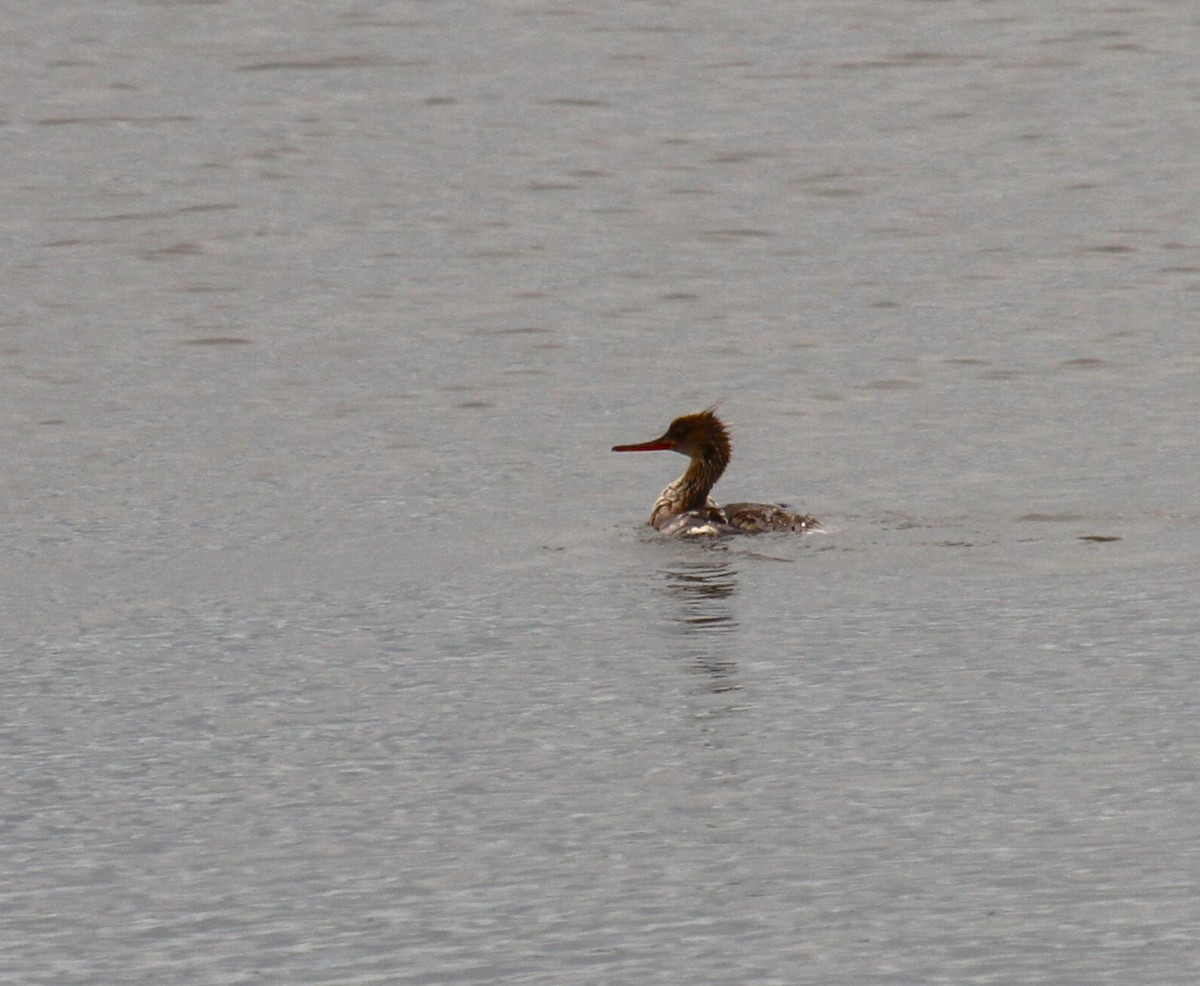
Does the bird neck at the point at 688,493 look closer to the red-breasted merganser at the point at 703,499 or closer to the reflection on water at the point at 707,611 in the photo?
the red-breasted merganser at the point at 703,499

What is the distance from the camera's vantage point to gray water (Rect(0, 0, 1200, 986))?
859 cm

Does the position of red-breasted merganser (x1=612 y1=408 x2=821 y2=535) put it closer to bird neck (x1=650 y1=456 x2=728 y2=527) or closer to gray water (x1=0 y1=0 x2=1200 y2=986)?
bird neck (x1=650 y1=456 x2=728 y2=527)

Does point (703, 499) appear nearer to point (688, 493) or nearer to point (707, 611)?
point (688, 493)

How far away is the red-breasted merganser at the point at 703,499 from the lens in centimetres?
1497

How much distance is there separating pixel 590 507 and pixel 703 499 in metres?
0.70

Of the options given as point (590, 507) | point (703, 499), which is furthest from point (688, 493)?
point (590, 507)

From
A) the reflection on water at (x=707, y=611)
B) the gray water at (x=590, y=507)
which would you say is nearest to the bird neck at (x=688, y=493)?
the gray water at (x=590, y=507)

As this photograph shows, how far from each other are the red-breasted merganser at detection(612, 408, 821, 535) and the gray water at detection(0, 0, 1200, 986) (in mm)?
327

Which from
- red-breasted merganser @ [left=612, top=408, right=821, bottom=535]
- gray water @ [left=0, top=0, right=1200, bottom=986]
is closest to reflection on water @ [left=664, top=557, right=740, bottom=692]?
gray water @ [left=0, top=0, right=1200, bottom=986]

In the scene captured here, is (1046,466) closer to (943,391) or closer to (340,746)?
(943,391)

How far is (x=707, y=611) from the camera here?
42.4 ft

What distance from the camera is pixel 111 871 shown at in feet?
29.2

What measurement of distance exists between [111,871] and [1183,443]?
32.3ft

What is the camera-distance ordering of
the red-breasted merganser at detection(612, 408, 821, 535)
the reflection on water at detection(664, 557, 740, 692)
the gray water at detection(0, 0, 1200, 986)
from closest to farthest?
the gray water at detection(0, 0, 1200, 986), the reflection on water at detection(664, 557, 740, 692), the red-breasted merganser at detection(612, 408, 821, 535)
